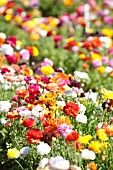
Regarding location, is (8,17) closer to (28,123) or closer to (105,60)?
(105,60)

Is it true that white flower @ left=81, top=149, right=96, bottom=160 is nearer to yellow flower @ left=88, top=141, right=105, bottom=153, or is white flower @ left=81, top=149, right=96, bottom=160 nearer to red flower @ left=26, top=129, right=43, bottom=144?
yellow flower @ left=88, top=141, right=105, bottom=153

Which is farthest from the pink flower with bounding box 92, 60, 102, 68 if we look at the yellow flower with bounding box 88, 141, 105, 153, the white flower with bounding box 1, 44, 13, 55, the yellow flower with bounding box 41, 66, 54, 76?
the yellow flower with bounding box 88, 141, 105, 153

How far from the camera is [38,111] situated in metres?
4.34

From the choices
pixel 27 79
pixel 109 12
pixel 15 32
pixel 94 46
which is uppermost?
pixel 109 12

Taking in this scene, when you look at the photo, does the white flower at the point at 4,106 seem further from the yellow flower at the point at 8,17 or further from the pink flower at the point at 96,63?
the yellow flower at the point at 8,17

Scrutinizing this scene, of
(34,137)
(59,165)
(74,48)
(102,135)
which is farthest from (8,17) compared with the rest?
(59,165)

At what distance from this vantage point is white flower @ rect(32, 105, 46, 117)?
4292 mm

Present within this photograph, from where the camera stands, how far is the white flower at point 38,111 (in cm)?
429

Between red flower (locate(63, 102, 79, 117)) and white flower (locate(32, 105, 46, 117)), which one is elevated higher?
white flower (locate(32, 105, 46, 117))

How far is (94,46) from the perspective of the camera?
746 centimetres

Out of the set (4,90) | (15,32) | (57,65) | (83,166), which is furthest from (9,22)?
(83,166)

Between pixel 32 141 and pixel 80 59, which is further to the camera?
pixel 80 59

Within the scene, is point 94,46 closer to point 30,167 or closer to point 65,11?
point 30,167

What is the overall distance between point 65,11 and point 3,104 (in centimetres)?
730
